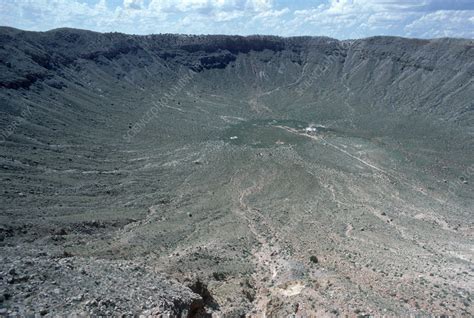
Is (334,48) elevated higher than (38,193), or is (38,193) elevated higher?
(334,48)

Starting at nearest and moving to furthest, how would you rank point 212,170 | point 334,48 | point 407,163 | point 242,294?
point 242,294, point 212,170, point 407,163, point 334,48

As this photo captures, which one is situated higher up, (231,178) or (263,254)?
(263,254)

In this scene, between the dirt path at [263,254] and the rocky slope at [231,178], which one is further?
the dirt path at [263,254]

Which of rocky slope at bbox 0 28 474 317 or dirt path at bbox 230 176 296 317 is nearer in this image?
rocky slope at bbox 0 28 474 317

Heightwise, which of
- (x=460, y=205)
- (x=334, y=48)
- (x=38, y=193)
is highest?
(x=334, y=48)

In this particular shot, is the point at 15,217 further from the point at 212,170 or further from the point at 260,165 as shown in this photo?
the point at 260,165

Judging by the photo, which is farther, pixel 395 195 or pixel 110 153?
pixel 110 153

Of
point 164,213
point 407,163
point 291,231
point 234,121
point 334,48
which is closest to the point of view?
point 291,231

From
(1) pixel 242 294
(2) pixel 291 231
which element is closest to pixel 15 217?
(1) pixel 242 294
